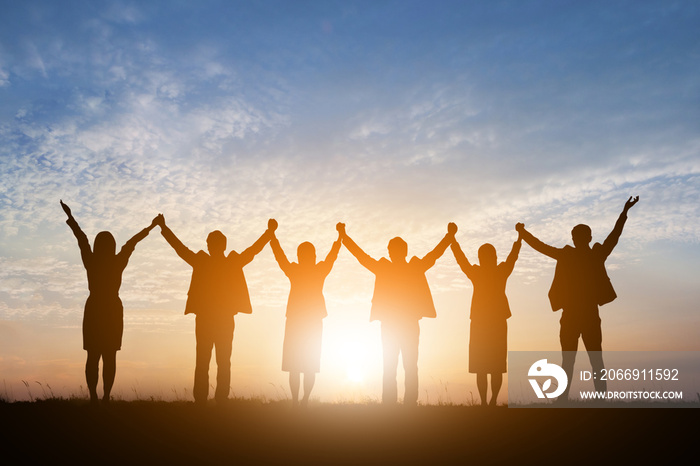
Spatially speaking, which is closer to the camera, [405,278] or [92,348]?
[92,348]

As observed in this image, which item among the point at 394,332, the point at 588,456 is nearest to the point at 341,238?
the point at 394,332

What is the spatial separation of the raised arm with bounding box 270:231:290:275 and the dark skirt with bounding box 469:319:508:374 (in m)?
3.79

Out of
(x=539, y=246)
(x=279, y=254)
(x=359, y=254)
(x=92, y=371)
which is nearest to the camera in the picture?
(x=92, y=371)

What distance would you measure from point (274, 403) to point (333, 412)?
2.21m

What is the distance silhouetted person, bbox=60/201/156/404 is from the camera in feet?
37.9

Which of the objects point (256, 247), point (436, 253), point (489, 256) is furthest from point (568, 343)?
point (256, 247)

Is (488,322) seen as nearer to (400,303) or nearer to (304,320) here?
A: (400,303)

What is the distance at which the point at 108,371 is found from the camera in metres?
11.7

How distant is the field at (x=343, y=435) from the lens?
7.73 m

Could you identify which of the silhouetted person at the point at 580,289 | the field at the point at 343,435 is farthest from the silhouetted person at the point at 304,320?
the silhouetted person at the point at 580,289

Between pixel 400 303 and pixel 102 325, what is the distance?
5.50 m

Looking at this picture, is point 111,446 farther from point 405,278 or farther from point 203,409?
point 405,278

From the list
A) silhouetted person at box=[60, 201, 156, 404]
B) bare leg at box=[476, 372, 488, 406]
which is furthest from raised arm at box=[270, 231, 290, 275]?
bare leg at box=[476, 372, 488, 406]

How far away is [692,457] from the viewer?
25.7ft
